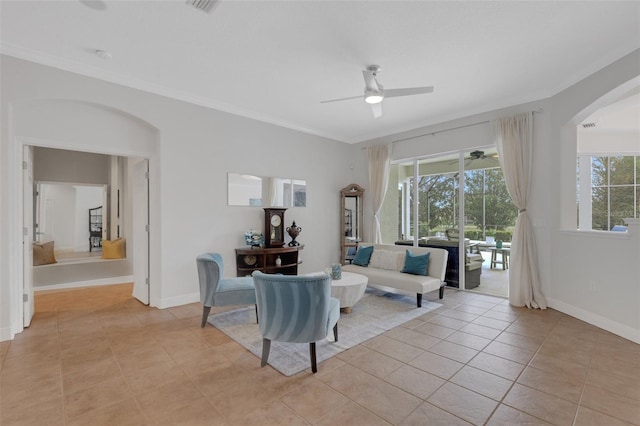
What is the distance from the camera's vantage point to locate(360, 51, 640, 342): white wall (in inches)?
126

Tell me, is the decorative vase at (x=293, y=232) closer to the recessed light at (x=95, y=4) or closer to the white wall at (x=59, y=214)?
the recessed light at (x=95, y=4)

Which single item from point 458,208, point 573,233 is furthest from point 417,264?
point 573,233

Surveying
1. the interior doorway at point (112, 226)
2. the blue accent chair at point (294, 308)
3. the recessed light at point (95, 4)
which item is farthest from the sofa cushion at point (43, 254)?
the blue accent chair at point (294, 308)

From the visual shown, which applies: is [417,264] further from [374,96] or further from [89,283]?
[89,283]

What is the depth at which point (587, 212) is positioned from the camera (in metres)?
5.75

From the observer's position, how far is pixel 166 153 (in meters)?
4.16

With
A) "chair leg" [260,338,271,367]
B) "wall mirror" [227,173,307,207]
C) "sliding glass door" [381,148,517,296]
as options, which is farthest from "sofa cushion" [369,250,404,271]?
"chair leg" [260,338,271,367]

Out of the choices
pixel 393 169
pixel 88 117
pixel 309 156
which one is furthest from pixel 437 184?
pixel 88 117

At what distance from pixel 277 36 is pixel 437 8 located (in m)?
1.47

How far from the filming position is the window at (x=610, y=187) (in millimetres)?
5801

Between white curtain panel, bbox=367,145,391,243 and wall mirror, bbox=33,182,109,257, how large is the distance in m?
5.81

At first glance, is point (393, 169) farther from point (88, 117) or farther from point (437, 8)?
point (88, 117)

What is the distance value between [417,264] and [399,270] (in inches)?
14.9

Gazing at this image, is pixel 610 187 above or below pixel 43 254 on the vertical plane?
above
